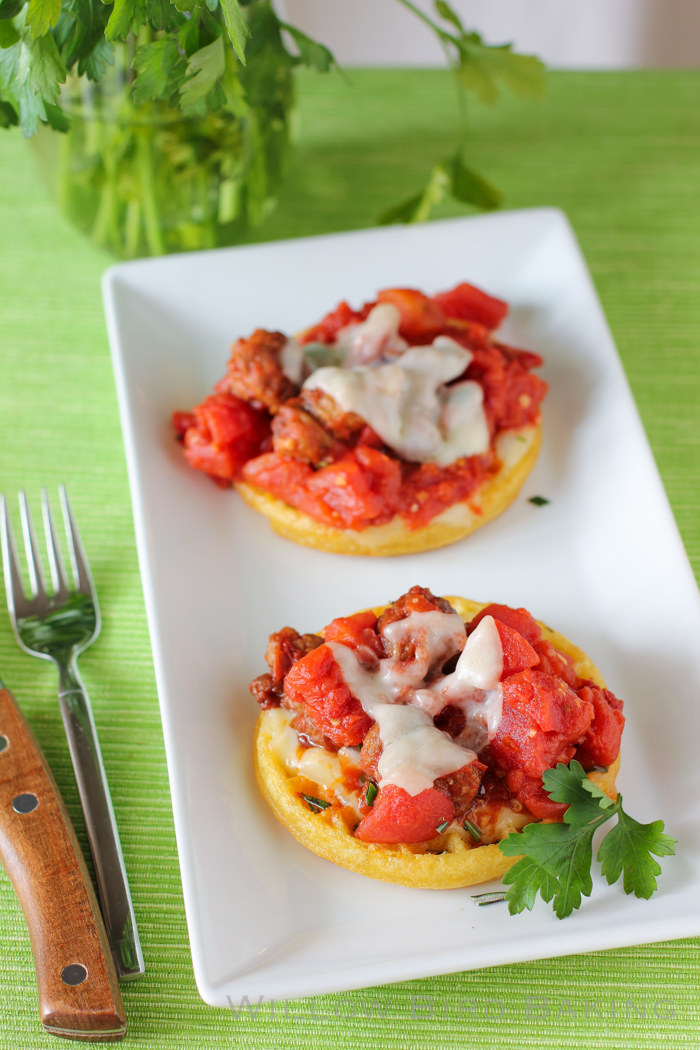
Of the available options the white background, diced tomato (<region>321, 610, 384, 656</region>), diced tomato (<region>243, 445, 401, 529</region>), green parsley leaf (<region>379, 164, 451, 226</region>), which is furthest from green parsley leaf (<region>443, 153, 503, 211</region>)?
the white background

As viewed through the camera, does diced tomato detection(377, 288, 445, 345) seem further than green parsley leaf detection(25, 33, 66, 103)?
Yes

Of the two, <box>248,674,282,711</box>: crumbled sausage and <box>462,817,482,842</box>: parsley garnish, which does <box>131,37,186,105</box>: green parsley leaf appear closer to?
<box>248,674,282,711</box>: crumbled sausage

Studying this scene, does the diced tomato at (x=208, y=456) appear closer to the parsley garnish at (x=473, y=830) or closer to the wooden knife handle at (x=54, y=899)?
the wooden knife handle at (x=54, y=899)

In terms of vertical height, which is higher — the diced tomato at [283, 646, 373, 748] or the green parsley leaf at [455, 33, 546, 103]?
the green parsley leaf at [455, 33, 546, 103]

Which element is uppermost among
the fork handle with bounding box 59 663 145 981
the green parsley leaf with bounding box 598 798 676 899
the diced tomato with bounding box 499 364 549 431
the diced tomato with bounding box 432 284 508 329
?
the diced tomato with bounding box 432 284 508 329

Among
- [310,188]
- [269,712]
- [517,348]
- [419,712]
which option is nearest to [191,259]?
[310,188]

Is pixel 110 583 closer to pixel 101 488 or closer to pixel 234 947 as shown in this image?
pixel 101 488

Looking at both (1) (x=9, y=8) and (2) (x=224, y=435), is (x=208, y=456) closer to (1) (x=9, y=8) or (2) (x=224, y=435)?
(2) (x=224, y=435)
